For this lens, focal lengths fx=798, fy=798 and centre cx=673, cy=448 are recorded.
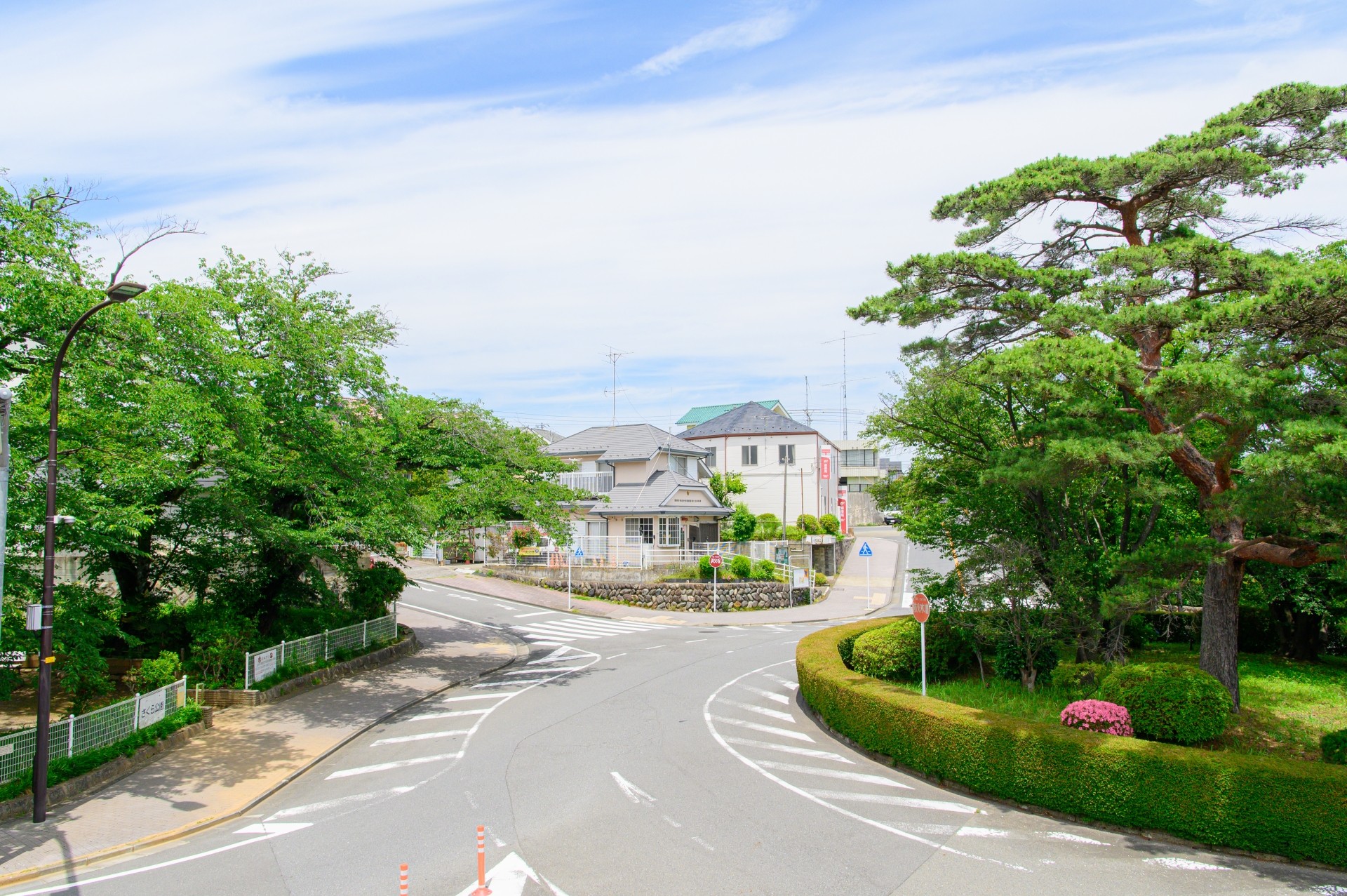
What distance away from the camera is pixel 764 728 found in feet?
52.6

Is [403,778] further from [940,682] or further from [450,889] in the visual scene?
[940,682]

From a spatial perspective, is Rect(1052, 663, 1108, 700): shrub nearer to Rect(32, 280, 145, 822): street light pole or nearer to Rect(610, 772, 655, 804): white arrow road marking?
Rect(610, 772, 655, 804): white arrow road marking

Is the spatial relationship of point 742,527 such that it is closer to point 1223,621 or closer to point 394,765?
point 1223,621

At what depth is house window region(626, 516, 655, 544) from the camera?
4097 cm

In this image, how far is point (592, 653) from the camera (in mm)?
25297

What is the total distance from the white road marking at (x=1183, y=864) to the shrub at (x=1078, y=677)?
223 inches

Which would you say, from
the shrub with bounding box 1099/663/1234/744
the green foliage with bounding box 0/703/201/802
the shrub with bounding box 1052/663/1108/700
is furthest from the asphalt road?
the shrub with bounding box 1052/663/1108/700

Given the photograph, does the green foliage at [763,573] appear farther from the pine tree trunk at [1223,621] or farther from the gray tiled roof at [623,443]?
the pine tree trunk at [1223,621]

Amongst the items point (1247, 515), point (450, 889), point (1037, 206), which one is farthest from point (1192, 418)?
point (450, 889)

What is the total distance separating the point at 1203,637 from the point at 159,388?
18.4 metres

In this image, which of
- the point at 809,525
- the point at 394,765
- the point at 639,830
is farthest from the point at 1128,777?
the point at 809,525

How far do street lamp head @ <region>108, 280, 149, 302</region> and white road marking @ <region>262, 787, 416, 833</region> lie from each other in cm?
746

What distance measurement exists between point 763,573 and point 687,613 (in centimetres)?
452

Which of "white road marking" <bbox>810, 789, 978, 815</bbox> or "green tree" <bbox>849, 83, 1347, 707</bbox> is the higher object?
"green tree" <bbox>849, 83, 1347, 707</bbox>
